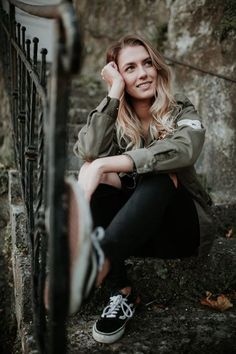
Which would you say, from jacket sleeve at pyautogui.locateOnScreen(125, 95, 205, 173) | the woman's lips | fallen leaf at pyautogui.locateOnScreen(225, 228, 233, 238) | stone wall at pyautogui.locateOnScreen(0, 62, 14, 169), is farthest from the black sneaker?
stone wall at pyautogui.locateOnScreen(0, 62, 14, 169)

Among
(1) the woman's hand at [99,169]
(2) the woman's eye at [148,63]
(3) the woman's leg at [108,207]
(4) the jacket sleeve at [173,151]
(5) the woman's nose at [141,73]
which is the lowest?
(3) the woman's leg at [108,207]

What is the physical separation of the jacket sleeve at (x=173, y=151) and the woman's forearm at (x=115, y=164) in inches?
1.1

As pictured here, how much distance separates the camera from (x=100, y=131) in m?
2.27

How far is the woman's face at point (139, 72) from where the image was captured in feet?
7.99

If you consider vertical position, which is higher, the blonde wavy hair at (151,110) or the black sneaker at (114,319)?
the blonde wavy hair at (151,110)

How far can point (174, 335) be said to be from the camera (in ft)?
6.97

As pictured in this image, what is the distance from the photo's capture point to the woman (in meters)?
1.88

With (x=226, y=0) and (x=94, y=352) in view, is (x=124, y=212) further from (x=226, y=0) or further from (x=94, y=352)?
(x=226, y=0)

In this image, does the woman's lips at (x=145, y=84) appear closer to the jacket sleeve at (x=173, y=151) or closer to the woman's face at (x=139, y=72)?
the woman's face at (x=139, y=72)

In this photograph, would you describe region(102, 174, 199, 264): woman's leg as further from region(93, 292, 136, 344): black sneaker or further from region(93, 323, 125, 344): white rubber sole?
region(93, 323, 125, 344): white rubber sole

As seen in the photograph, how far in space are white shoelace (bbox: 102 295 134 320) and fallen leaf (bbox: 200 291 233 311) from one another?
0.42m

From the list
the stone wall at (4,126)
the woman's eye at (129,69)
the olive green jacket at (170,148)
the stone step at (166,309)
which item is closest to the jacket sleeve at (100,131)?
the olive green jacket at (170,148)

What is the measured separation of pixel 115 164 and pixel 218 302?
98 cm

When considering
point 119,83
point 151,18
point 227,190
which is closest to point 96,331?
point 119,83
